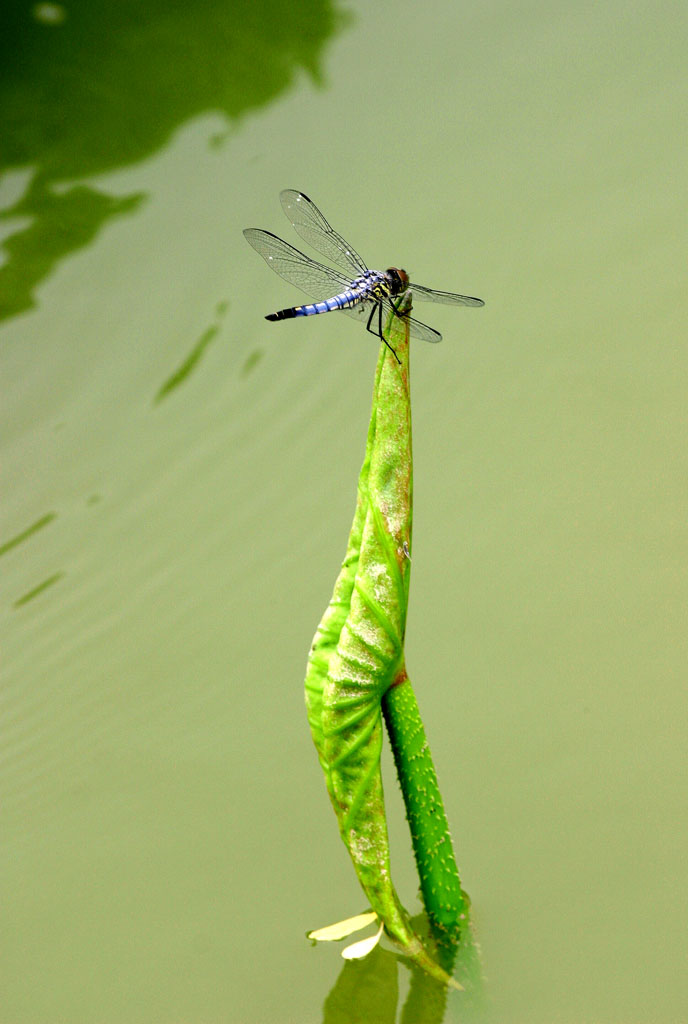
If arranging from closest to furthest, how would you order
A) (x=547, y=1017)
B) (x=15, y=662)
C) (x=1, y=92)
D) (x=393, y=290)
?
(x=393, y=290) → (x=547, y=1017) → (x=15, y=662) → (x=1, y=92)

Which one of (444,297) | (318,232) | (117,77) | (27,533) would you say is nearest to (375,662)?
(444,297)

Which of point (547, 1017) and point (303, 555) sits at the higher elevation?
point (303, 555)

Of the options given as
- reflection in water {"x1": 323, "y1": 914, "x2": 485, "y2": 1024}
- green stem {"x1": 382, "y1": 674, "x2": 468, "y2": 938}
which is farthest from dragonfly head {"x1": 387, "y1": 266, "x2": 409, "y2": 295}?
reflection in water {"x1": 323, "y1": 914, "x2": 485, "y2": 1024}

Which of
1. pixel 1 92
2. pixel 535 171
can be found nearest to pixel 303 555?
pixel 535 171

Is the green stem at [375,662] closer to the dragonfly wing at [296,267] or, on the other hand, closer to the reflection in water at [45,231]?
the dragonfly wing at [296,267]

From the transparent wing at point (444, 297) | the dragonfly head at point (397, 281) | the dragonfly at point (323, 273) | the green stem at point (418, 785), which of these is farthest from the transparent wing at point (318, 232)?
the green stem at point (418, 785)

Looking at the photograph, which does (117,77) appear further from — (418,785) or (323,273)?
(418,785)

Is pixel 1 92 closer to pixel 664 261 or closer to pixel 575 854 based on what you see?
pixel 664 261
